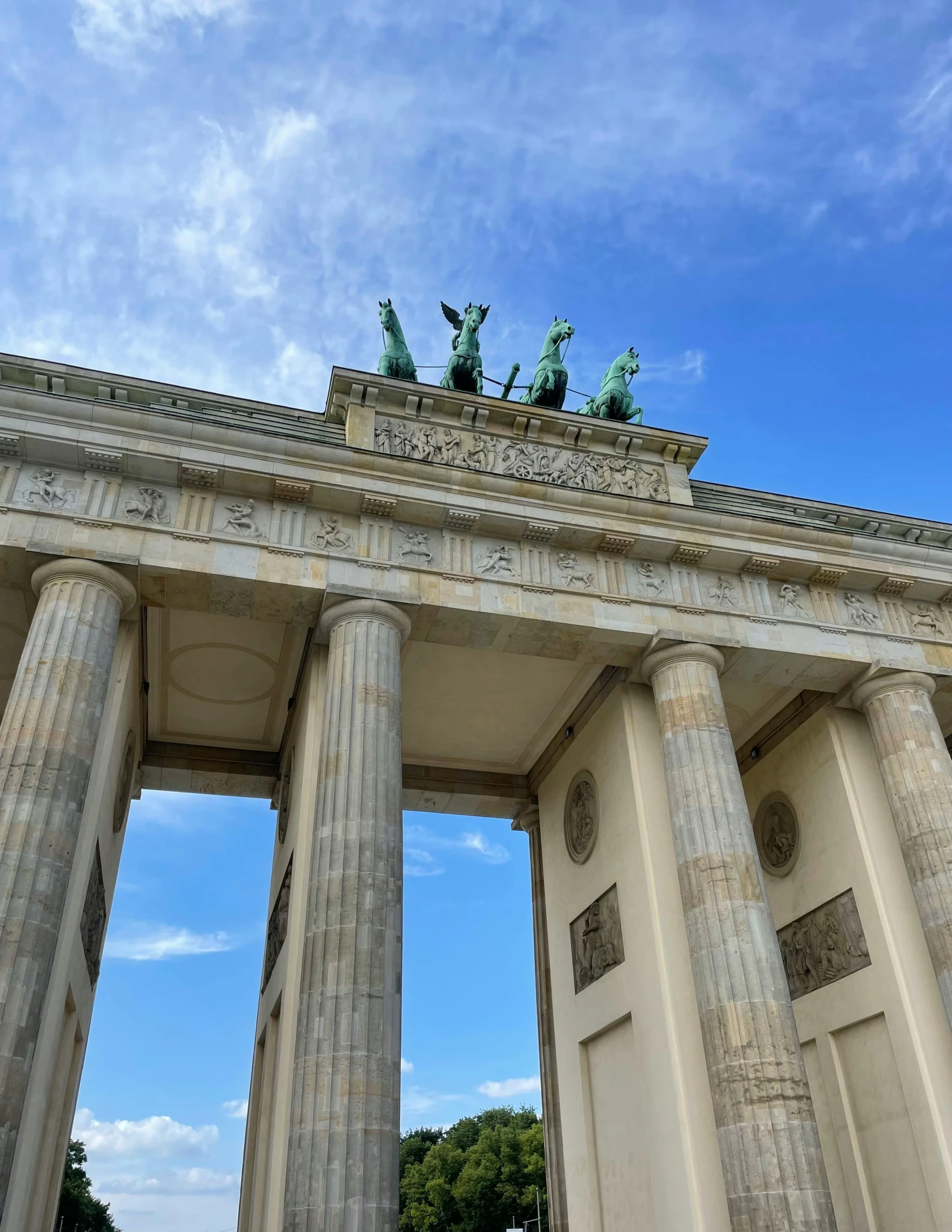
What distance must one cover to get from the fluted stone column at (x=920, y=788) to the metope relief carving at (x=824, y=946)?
4.25 ft

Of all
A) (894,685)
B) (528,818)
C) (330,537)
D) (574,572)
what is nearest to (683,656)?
(574,572)

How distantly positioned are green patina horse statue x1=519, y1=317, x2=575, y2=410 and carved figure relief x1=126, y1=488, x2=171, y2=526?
8418 mm

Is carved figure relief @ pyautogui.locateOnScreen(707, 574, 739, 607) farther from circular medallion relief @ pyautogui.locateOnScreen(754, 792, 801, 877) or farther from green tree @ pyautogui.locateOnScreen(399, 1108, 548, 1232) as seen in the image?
green tree @ pyautogui.locateOnScreen(399, 1108, 548, 1232)

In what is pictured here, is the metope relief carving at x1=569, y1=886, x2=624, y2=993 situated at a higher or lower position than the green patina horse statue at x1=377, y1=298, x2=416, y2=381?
lower

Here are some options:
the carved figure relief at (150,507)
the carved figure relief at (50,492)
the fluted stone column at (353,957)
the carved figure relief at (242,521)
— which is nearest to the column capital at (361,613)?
the fluted stone column at (353,957)

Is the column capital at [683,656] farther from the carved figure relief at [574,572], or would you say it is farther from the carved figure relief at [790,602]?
the carved figure relief at [790,602]

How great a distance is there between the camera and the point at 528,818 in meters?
21.8

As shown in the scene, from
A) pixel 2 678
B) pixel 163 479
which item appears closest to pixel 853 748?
pixel 163 479

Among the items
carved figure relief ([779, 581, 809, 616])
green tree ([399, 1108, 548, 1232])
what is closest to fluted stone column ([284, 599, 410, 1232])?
carved figure relief ([779, 581, 809, 616])

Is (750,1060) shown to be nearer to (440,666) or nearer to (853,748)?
(853,748)

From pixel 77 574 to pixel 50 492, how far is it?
1539 millimetres

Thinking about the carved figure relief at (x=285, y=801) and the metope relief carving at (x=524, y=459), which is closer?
the metope relief carving at (x=524, y=459)

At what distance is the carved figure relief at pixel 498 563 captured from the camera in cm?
1584

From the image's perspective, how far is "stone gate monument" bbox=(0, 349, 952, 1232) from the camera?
11.8 metres
